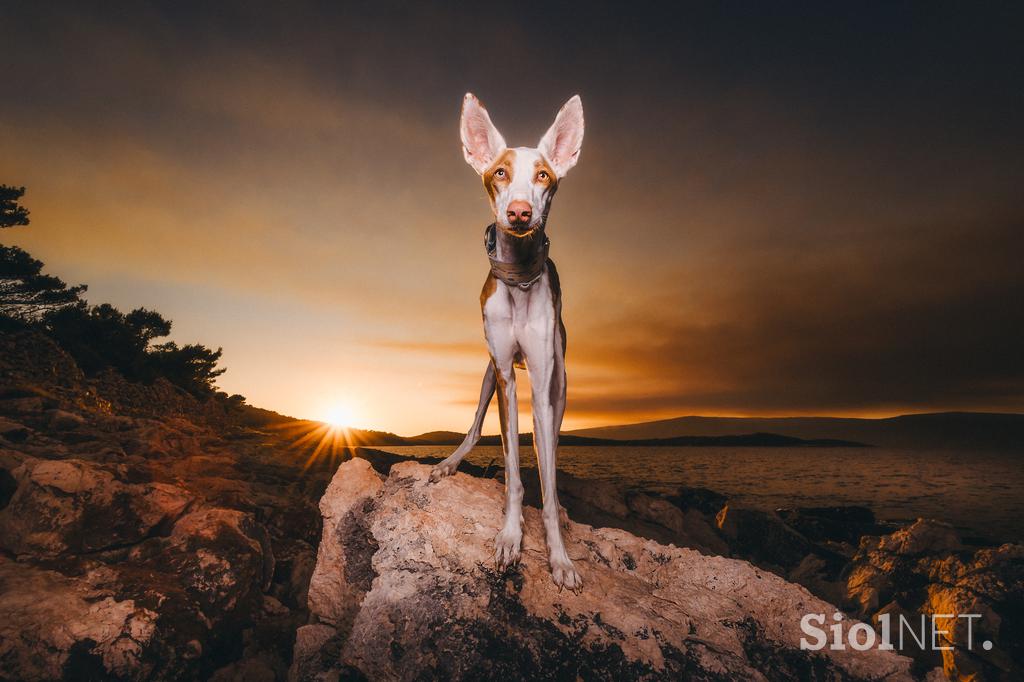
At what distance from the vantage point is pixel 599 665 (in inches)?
126

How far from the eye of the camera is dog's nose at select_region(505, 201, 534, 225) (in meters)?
3.00

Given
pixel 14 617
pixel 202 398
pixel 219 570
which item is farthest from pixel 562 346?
pixel 202 398

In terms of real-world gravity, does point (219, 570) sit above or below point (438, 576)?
below

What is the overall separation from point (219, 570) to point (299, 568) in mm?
1602

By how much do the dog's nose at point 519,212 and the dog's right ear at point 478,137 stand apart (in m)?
0.85

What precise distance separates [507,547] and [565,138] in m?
3.22

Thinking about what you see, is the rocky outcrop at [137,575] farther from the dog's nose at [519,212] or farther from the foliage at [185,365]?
the foliage at [185,365]

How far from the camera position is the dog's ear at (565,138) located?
366cm

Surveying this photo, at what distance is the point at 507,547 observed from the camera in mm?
3611

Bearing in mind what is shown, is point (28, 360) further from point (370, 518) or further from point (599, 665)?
point (599, 665)

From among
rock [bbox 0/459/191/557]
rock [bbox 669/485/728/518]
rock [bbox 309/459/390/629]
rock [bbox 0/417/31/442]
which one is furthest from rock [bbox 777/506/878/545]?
rock [bbox 0/417/31/442]

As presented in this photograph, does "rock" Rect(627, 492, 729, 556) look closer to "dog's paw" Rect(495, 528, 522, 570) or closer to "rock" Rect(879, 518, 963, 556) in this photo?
"rock" Rect(879, 518, 963, 556)

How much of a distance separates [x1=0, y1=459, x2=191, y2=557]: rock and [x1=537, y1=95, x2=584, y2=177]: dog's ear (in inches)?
233

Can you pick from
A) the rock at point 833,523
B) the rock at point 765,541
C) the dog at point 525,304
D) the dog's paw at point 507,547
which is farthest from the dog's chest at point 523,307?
the rock at point 833,523
